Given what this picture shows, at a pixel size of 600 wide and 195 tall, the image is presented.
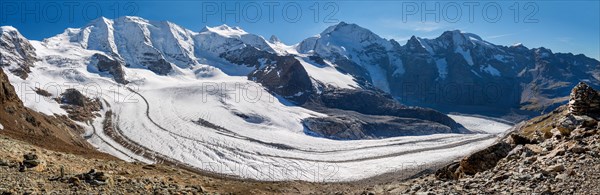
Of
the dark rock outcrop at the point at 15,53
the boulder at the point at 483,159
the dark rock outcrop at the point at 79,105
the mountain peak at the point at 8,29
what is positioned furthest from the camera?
the mountain peak at the point at 8,29

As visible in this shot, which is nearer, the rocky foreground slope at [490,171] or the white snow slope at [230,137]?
the rocky foreground slope at [490,171]

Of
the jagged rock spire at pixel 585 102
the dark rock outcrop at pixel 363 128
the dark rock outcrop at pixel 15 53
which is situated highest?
the dark rock outcrop at pixel 15 53

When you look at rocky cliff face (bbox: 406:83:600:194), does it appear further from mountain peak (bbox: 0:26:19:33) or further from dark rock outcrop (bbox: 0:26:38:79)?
mountain peak (bbox: 0:26:19:33)

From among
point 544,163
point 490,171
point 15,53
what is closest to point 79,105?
point 15,53

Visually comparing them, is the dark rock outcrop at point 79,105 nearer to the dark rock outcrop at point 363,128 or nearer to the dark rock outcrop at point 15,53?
the dark rock outcrop at point 15,53

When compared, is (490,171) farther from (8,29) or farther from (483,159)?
(8,29)

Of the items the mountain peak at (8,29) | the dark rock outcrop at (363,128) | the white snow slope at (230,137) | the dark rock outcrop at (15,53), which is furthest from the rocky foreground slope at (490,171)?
the mountain peak at (8,29)

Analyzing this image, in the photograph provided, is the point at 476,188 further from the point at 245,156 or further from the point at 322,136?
the point at 322,136

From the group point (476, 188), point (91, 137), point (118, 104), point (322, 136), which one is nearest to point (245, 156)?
point (91, 137)

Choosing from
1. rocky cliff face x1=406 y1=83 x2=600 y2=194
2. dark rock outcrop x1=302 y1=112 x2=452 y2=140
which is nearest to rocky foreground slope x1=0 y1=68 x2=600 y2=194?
rocky cliff face x1=406 y1=83 x2=600 y2=194
